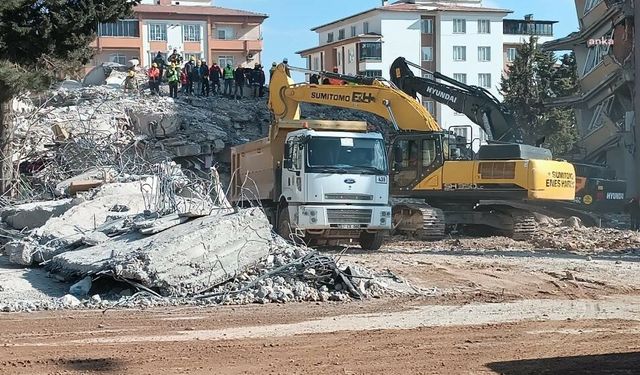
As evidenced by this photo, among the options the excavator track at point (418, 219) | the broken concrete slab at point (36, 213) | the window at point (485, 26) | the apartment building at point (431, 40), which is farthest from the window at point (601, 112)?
the window at point (485, 26)

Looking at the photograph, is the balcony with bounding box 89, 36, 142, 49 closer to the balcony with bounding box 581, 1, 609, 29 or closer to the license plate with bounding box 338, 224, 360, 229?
the balcony with bounding box 581, 1, 609, 29

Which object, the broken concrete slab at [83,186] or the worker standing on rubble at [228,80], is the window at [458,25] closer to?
the worker standing on rubble at [228,80]

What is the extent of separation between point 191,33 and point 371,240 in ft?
221

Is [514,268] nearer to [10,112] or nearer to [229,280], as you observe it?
[229,280]

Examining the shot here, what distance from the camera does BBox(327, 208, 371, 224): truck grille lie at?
2097 centimetres

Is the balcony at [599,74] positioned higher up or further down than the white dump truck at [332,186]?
higher up

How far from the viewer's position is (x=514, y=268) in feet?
59.9

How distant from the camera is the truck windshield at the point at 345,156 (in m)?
21.1

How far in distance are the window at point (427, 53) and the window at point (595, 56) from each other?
34.7m

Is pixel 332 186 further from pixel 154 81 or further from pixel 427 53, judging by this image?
pixel 427 53

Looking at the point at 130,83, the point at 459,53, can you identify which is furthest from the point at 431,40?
the point at 130,83

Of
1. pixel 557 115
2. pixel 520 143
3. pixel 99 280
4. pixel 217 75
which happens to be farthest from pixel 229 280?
pixel 557 115

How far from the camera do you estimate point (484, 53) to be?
8850cm

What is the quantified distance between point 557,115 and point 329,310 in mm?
51162
